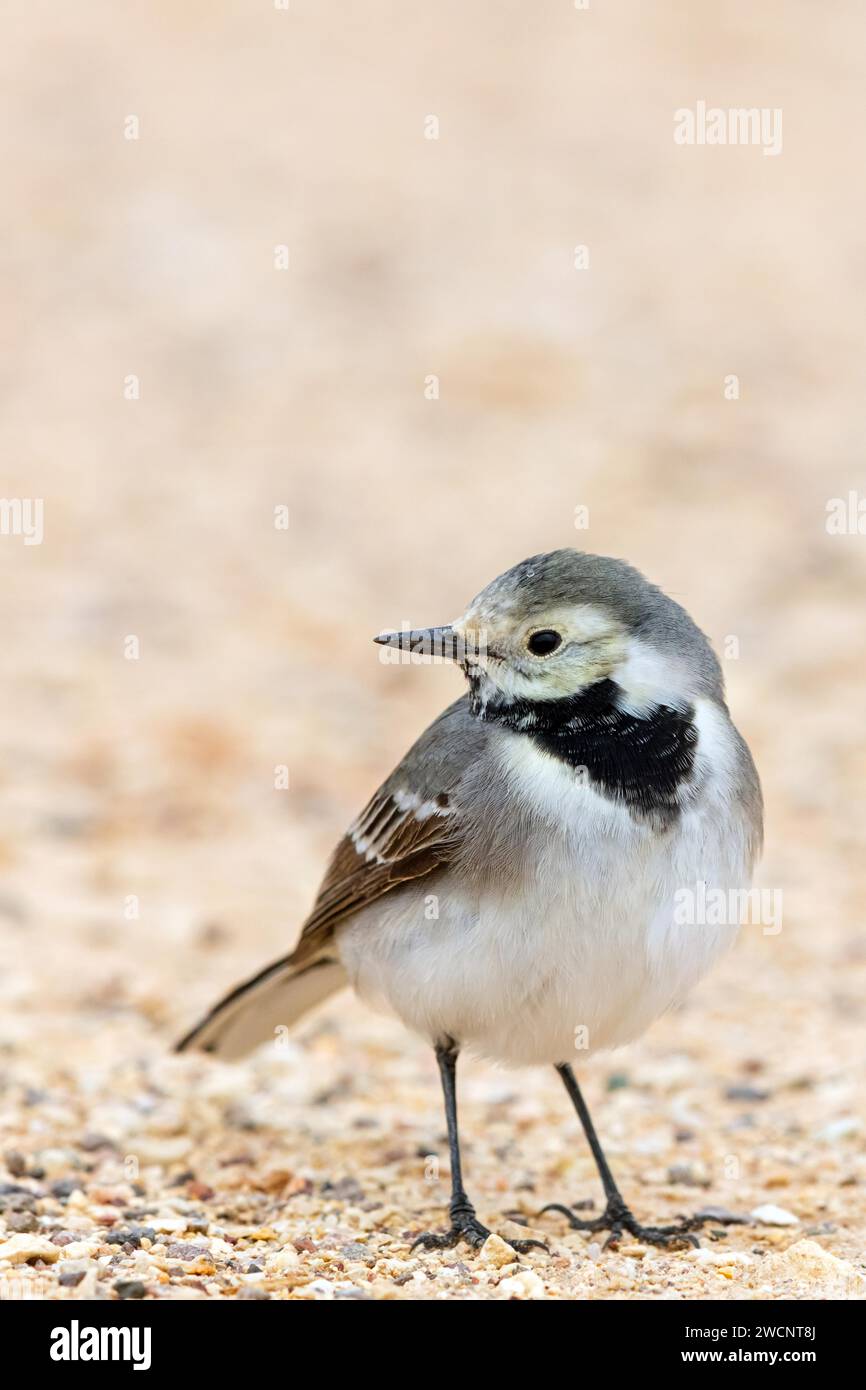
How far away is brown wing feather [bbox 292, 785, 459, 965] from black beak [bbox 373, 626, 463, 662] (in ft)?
1.78

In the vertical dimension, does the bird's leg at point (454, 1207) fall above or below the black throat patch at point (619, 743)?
below

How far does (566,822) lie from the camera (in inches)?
231

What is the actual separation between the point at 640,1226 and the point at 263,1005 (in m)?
1.90

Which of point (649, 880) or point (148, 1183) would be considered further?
point (148, 1183)

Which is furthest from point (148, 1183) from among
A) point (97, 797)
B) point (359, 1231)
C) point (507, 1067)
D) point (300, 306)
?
point (300, 306)

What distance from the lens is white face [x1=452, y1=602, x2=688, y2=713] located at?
19.8 ft

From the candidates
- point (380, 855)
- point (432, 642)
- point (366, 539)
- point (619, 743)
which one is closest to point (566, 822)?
point (619, 743)

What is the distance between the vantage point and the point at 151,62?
74.8 feet

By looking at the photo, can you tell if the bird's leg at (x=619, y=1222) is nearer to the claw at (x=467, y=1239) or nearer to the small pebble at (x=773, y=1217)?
the small pebble at (x=773, y=1217)

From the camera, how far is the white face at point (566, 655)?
19.8ft

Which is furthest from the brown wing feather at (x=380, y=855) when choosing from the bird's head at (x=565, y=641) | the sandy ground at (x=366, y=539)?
the sandy ground at (x=366, y=539)

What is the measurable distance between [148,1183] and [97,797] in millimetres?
4957

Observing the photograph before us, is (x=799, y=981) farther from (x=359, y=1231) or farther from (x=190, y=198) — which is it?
(x=190, y=198)

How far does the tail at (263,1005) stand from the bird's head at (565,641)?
6.29 ft
